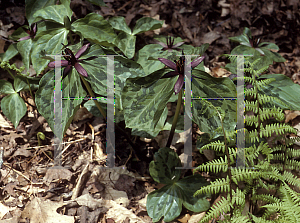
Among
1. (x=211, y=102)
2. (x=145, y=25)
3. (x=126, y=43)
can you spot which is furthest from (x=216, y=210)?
(x=145, y=25)

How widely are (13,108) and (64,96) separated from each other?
0.75 meters

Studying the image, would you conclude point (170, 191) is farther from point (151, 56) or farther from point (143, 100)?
point (151, 56)

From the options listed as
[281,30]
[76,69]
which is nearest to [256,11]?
[281,30]

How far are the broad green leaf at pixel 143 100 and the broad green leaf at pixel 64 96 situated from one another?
1.02 feet

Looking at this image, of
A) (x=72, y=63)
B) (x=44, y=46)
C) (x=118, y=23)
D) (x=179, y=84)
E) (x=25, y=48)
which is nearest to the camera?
(x=179, y=84)

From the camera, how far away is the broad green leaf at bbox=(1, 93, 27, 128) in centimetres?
211

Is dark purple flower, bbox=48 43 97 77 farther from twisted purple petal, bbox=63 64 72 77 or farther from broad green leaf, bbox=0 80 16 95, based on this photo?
broad green leaf, bbox=0 80 16 95

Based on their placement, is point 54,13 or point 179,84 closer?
point 179,84

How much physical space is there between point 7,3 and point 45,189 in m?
1.98

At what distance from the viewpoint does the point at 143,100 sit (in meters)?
1.60

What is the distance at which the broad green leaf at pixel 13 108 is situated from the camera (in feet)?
6.92

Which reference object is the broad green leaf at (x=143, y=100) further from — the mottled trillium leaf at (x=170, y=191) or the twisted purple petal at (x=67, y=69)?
the mottled trillium leaf at (x=170, y=191)

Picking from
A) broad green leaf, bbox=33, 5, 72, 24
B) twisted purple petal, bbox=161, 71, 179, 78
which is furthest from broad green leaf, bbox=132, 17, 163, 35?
twisted purple petal, bbox=161, 71, 179, 78

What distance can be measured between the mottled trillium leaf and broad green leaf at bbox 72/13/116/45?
97 cm
